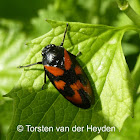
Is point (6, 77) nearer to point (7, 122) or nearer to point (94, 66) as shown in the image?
point (7, 122)

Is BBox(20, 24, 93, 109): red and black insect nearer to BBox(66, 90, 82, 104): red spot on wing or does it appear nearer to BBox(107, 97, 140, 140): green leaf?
BBox(66, 90, 82, 104): red spot on wing

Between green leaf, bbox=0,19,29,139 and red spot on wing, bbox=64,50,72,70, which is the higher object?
green leaf, bbox=0,19,29,139

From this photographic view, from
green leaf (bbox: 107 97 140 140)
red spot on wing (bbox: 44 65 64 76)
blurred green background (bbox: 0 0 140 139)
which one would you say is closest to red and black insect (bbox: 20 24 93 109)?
red spot on wing (bbox: 44 65 64 76)

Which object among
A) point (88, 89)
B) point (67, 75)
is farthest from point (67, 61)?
point (88, 89)

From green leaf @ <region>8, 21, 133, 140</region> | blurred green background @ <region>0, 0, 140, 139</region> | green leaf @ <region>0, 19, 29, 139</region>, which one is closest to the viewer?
green leaf @ <region>8, 21, 133, 140</region>

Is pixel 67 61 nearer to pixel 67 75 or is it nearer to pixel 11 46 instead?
pixel 67 75

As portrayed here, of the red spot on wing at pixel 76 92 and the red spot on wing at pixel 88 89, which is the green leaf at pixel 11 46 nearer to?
the red spot on wing at pixel 76 92
